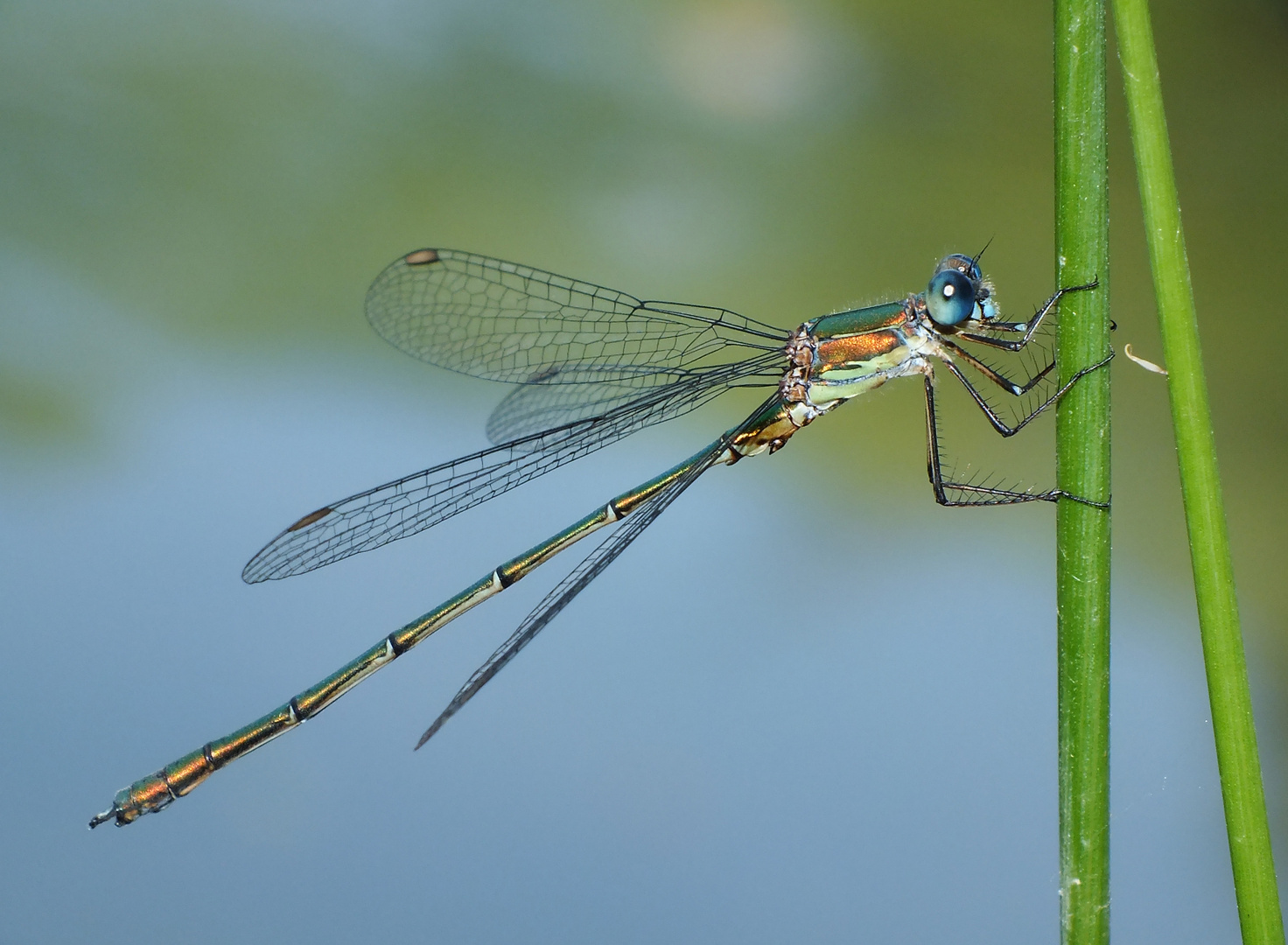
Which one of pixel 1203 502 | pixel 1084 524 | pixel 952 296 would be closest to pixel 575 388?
pixel 952 296

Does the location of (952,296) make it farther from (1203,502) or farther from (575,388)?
(575,388)

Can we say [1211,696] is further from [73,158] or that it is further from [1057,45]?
[73,158]

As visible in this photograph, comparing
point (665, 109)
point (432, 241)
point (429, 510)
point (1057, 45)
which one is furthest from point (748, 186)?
point (1057, 45)

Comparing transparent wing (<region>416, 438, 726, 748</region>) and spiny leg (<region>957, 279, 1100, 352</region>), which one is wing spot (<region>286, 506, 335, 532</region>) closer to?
transparent wing (<region>416, 438, 726, 748</region>)

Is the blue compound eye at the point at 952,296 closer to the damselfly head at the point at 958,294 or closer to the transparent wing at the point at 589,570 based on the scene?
the damselfly head at the point at 958,294

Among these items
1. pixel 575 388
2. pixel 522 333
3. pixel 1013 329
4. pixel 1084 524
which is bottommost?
pixel 1084 524

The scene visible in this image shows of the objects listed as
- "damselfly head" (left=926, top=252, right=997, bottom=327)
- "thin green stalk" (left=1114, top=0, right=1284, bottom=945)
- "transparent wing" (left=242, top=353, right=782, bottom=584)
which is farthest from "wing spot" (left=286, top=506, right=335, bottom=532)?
"thin green stalk" (left=1114, top=0, right=1284, bottom=945)

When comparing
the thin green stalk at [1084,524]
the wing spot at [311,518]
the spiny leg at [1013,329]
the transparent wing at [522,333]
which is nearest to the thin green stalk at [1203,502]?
the thin green stalk at [1084,524]
